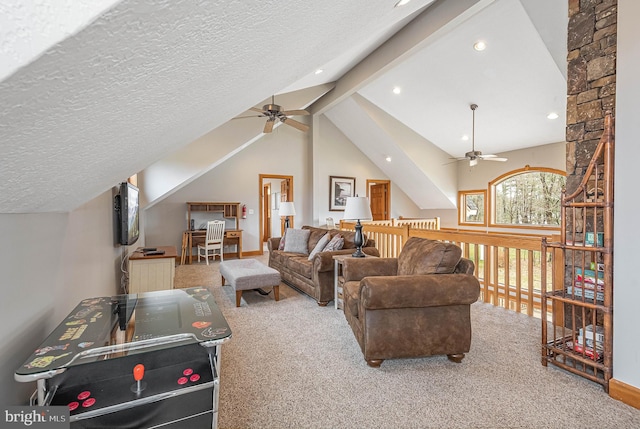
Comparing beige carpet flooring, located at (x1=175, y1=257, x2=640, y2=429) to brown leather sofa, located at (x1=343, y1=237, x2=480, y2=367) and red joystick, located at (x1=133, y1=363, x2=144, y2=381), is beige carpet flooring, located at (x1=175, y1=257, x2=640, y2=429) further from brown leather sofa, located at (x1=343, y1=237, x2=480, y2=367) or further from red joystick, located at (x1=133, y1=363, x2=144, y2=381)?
red joystick, located at (x1=133, y1=363, x2=144, y2=381)

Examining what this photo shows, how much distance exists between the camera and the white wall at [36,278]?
1.18 m

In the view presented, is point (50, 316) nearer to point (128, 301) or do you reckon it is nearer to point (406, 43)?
point (128, 301)

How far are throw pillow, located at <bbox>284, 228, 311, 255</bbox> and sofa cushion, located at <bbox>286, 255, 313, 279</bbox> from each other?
320 mm

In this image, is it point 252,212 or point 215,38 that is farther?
point 252,212

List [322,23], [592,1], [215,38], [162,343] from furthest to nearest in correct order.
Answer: [592,1]
[162,343]
[322,23]
[215,38]

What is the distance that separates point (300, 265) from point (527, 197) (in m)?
5.94

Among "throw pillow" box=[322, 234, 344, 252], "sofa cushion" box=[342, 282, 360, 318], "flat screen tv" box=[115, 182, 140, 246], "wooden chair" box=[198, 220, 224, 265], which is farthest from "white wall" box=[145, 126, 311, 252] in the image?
"sofa cushion" box=[342, 282, 360, 318]

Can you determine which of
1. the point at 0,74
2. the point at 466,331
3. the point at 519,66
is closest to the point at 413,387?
the point at 466,331

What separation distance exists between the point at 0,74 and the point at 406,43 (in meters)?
4.83

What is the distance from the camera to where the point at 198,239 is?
21.2 ft

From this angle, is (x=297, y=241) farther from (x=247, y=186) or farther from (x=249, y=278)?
(x=247, y=186)

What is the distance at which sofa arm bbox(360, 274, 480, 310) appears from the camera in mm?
2064

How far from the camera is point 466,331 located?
2.21 meters

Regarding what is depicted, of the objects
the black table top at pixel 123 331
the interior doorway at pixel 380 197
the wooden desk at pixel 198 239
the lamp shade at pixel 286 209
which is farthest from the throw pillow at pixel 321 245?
the interior doorway at pixel 380 197
